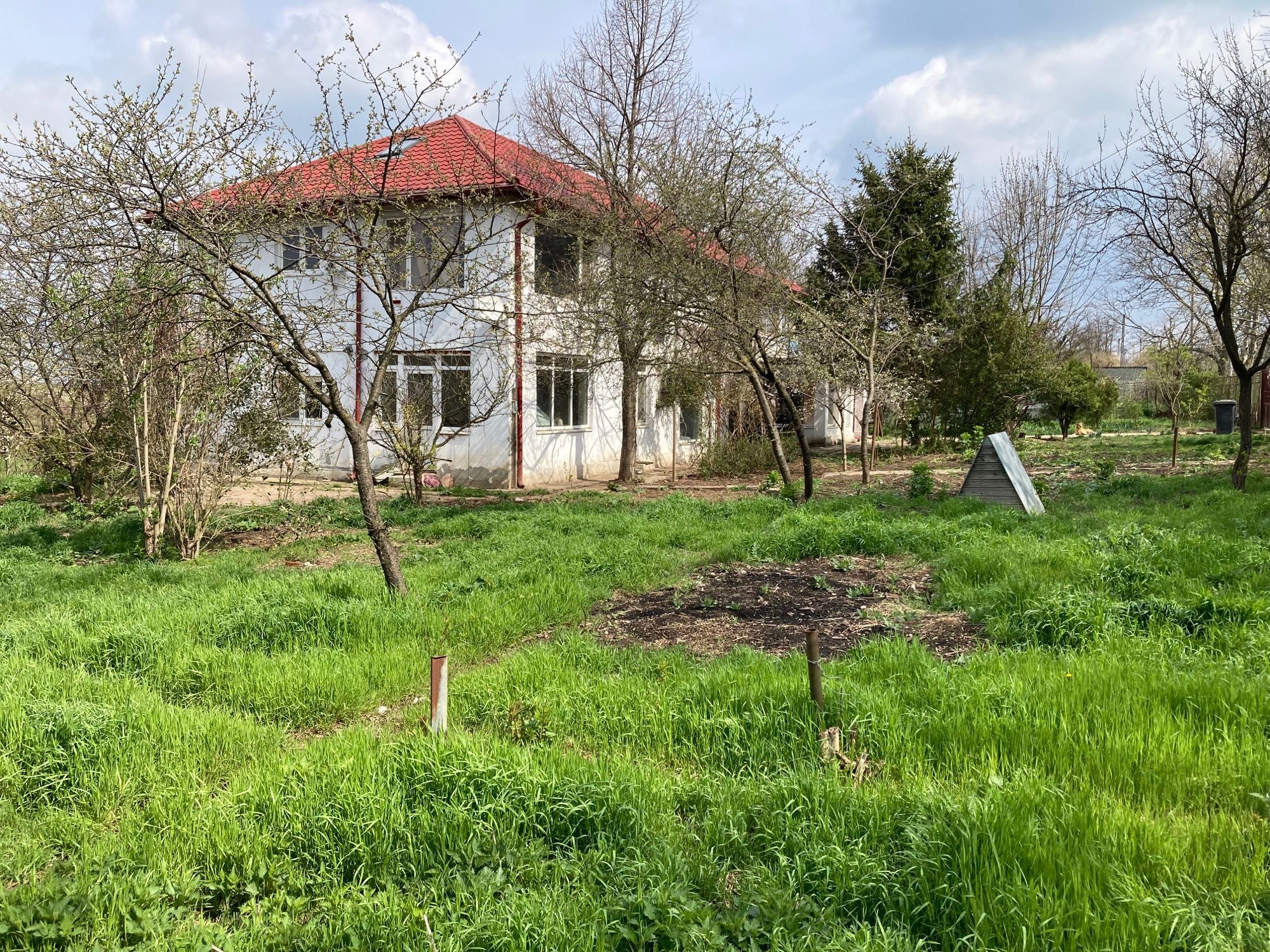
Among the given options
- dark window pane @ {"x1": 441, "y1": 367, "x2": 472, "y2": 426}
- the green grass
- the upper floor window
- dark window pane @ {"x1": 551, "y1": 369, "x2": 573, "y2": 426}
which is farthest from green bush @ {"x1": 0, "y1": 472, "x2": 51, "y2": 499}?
the green grass

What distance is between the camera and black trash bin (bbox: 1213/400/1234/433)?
88.1ft

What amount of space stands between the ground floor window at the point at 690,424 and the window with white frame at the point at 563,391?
123 inches

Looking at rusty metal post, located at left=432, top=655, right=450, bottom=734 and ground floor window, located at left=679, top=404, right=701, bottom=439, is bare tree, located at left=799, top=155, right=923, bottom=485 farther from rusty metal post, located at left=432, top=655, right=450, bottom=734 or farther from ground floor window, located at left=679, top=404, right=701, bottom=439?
rusty metal post, located at left=432, top=655, right=450, bottom=734

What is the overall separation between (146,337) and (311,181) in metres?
2.90

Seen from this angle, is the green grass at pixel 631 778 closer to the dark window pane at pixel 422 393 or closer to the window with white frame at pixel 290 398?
the window with white frame at pixel 290 398

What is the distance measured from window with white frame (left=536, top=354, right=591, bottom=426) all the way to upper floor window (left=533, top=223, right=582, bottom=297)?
1371 mm

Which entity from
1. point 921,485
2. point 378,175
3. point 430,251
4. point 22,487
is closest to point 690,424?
point 921,485

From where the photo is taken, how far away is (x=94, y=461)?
12.6 m

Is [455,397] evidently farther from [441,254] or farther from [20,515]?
[441,254]

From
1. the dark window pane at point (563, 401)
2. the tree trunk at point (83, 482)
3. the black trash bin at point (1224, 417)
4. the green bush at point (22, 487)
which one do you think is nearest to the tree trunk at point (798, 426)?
the dark window pane at point (563, 401)

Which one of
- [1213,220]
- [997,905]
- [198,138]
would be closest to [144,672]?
[198,138]

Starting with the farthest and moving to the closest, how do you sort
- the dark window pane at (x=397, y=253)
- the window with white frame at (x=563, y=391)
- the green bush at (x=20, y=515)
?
the window with white frame at (x=563, y=391) < the green bush at (x=20, y=515) < the dark window pane at (x=397, y=253)

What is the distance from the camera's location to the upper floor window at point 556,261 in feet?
52.0

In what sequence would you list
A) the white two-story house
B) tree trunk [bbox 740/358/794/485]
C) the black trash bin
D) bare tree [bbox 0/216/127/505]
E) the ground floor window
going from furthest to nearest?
the black trash bin, the ground floor window, the white two-story house, tree trunk [bbox 740/358/794/485], bare tree [bbox 0/216/127/505]
